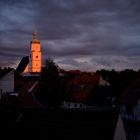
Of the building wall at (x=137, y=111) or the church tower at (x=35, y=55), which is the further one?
the church tower at (x=35, y=55)

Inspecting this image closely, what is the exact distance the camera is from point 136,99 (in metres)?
33.5

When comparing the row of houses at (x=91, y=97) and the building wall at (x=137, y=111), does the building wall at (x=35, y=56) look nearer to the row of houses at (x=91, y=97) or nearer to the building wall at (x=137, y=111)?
the row of houses at (x=91, y=97)

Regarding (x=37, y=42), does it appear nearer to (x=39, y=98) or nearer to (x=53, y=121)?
(x=39, y=98)

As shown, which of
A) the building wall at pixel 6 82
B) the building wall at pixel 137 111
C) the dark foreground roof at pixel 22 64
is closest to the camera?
the building wall at pixel 137 111

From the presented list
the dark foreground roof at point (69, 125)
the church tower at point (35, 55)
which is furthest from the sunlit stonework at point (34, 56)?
the dark foreground roof at point (69, 125)

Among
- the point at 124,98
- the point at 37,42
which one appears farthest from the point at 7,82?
the point at 37,42

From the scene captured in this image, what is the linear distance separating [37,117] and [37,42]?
96.5 metres

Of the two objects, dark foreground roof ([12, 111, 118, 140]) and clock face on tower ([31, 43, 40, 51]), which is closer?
dark foreground roof ([12, 111, 118, 140])

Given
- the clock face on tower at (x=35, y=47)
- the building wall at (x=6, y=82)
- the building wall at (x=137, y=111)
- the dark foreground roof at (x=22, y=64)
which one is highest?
the clock face on tower at (x=35, y=47)

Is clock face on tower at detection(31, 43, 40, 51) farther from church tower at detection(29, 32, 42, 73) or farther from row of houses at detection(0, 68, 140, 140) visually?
row of houses at detection(0, 68, 140, 140)

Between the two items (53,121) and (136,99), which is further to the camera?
(136,99)

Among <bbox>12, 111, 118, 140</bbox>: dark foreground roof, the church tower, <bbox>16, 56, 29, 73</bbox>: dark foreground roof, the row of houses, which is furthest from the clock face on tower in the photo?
<bbox>12, 111, 118, 140</bbox>: dark foreground roof

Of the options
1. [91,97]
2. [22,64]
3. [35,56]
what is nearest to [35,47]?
[35,56]

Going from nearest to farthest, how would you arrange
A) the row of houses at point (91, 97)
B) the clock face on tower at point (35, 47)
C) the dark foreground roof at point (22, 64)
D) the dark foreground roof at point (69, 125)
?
the dark foreground roof at point (69, 125), the row of houses at point (91, 97), the clock face on tower at point (35, 47), the dark foreground roof at point (22, 64)
